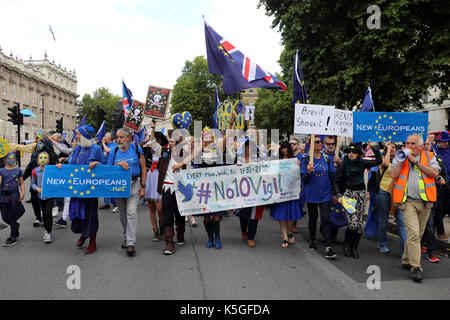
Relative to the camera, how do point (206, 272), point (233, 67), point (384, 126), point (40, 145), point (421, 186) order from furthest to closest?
1. point (233, 67)
2. point (40, 145)
3. point (384, 126)
4. point (421, 186)
5. point (206, 272)

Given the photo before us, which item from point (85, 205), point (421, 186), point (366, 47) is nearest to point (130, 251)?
point (85, 205)

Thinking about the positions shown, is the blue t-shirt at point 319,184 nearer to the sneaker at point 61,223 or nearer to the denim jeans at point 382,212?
the denim jeans at point 382,212

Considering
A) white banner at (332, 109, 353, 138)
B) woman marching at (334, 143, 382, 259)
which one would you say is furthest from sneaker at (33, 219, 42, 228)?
white banner at (332, 109, 353, 138)

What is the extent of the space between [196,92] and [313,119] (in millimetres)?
50666

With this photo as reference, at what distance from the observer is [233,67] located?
7.25 meters

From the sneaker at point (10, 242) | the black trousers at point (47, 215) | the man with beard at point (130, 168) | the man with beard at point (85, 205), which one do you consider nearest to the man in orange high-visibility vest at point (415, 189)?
the man with beard at point (130, 168)

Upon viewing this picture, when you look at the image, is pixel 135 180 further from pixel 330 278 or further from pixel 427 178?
pixel 427 178

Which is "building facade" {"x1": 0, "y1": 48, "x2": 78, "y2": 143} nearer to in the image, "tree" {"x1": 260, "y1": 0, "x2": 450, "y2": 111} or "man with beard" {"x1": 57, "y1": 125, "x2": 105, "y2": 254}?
"tree" {"x1": 260, "y1": 0, "x2": 450, "y2": 111}

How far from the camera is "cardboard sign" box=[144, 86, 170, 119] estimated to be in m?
8.29

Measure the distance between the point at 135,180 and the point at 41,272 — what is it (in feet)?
6.17

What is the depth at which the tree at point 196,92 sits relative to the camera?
53.2 metres

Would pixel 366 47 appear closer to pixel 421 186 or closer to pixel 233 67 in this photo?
pixel 233 67

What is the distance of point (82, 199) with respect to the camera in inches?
223
